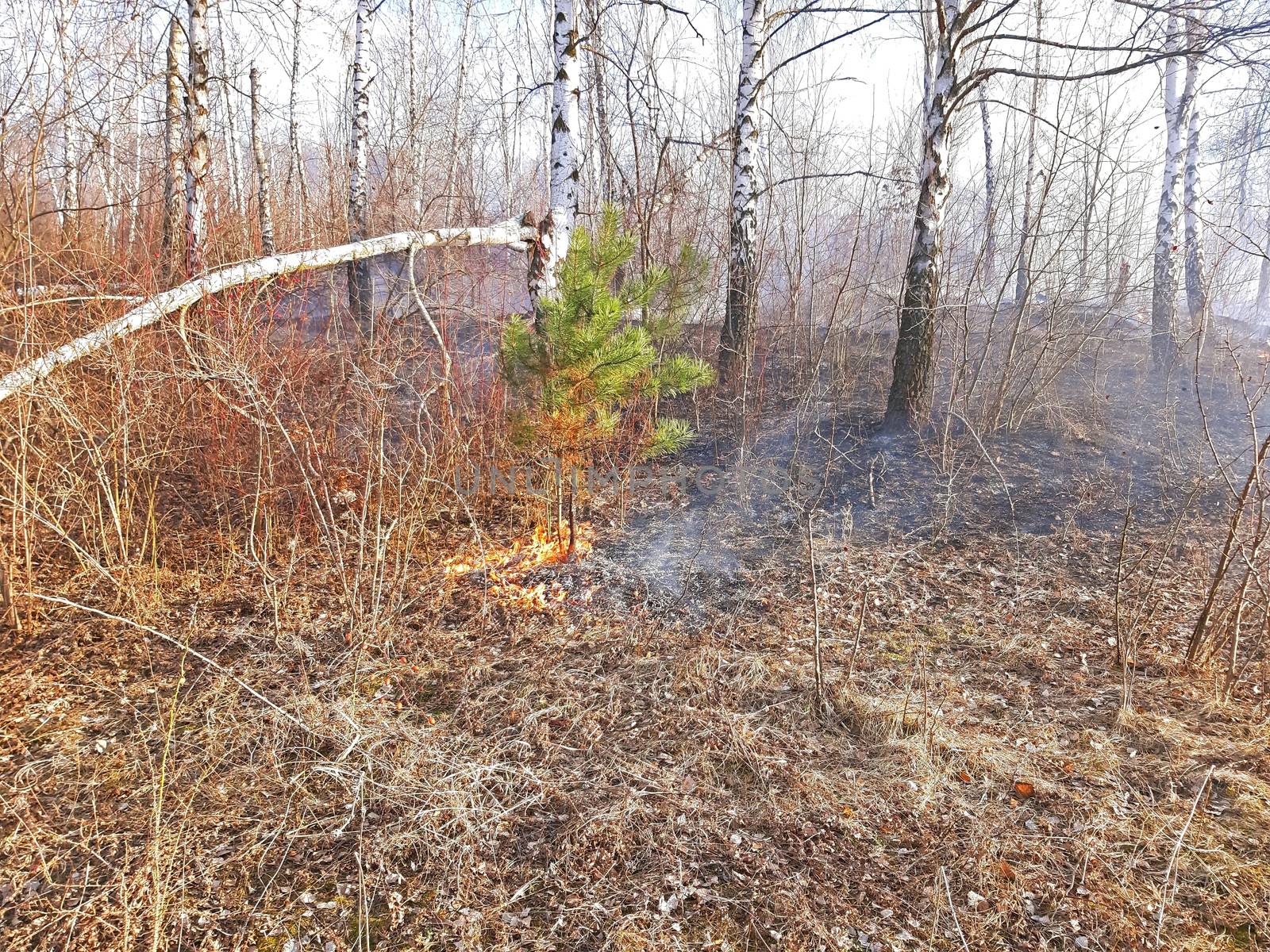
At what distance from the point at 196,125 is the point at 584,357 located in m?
3.95

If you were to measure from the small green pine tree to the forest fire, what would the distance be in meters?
0.60

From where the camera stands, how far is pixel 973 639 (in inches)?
137

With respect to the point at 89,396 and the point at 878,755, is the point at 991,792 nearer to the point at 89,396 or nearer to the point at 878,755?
the point at 878,755

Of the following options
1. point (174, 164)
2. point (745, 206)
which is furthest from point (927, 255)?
point (174, 164)

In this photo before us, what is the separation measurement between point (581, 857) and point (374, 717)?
1.08m

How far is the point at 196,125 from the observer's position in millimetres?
4969

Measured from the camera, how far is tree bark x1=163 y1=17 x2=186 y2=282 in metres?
5.16

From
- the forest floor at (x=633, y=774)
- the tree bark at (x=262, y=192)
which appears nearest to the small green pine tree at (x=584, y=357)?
the forest floor at (x=633, y=774)

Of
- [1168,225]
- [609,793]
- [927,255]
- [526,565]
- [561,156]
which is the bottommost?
[609,793]

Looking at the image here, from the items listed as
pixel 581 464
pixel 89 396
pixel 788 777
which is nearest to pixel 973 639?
pixel 788 777

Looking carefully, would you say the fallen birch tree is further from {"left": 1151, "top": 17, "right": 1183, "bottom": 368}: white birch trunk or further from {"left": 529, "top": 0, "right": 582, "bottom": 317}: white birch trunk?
{"left": 1151, "top": 17, "right": 1183, "bottom": 368}: white birch trunk

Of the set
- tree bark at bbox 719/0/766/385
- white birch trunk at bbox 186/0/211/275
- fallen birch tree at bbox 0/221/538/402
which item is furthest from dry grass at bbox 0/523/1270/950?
tree bark at bbox 719/0/766/385

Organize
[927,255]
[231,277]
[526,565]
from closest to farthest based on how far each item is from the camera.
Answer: [231,277]
[526,565]
[927,255]

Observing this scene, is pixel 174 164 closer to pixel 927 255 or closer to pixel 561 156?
pixel 561 156
